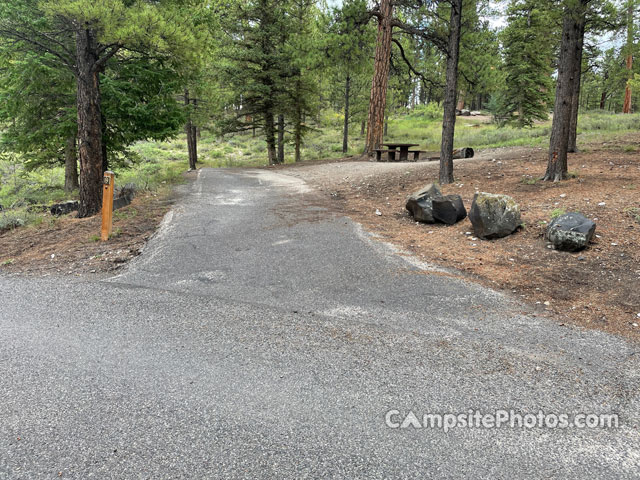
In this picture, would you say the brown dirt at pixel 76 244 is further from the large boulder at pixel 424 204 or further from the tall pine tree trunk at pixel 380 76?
the tall pine tree trunk at pixel 380 76

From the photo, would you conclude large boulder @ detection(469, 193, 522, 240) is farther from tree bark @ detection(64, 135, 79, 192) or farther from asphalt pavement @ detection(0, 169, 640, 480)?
tree bark @ detection(64, 135, 79, 192)

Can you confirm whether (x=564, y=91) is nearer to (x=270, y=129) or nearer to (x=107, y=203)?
(x=107, y=203)

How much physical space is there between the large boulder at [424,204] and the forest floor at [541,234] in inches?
7.5

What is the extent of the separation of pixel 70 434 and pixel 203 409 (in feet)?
2.47

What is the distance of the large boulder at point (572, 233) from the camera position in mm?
5305

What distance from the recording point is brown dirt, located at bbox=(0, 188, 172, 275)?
5598 millimetres

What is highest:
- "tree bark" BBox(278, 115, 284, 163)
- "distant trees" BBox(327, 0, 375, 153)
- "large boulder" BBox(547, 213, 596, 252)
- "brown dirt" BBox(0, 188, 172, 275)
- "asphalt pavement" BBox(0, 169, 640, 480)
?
"distant trees" BBox(327, 0, 375, 153)

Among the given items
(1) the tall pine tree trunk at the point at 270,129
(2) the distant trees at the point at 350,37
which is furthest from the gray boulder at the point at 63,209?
(1) the tall pine tree trunk at the point at 270,129

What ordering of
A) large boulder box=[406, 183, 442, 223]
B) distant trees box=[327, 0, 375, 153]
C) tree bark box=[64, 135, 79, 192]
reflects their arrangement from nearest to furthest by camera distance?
large boulder box=[406, 183, 442, 223]
distant trees box=[327, 0, 375, 153]
tree bark box=[64, 135, 79, 192]

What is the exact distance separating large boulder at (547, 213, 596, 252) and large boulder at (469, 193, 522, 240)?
2.20 feet

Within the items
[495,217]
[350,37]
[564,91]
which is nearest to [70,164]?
[350,37]

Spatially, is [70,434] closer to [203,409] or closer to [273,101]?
[203,409]

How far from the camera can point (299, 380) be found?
9.50 feet

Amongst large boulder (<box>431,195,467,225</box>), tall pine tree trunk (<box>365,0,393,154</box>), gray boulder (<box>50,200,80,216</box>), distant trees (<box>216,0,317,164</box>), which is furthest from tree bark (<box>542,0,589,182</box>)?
distant trees (<box>216,0,317,164</box>)
